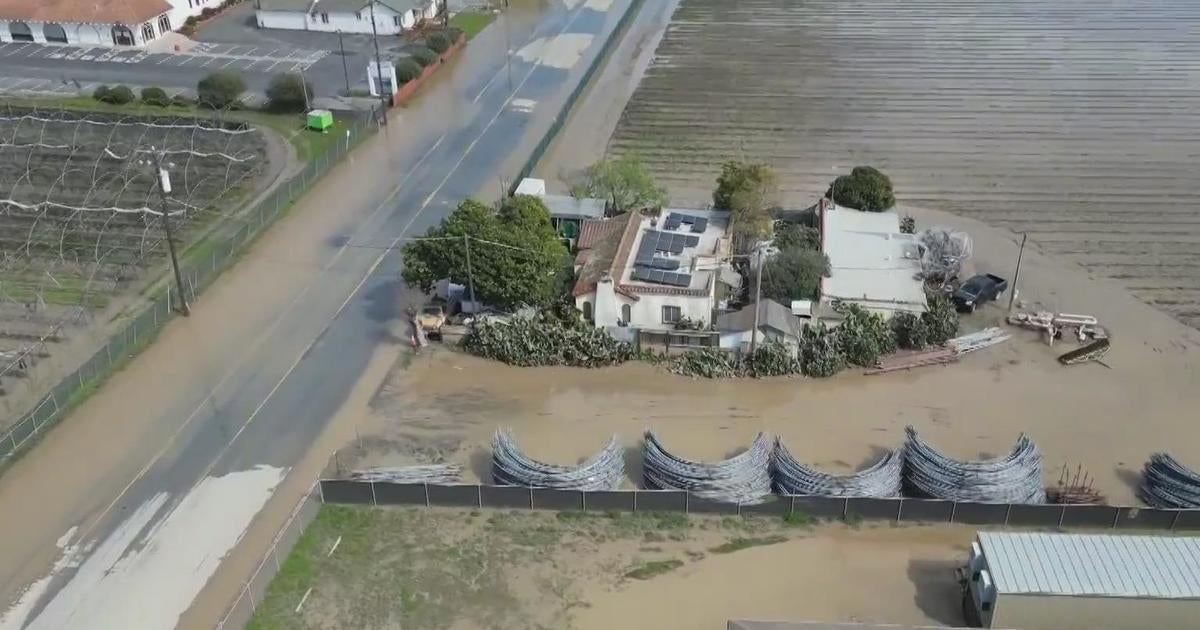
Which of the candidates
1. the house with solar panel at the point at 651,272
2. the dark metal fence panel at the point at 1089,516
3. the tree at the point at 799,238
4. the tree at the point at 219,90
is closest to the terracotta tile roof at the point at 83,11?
the tree at the point at 219,90

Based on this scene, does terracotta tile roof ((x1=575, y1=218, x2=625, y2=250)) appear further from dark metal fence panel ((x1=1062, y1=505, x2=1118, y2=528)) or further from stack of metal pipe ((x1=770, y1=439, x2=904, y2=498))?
dark metal fence panel ((x1=1062, y1=505, x2=1118, y2=528))

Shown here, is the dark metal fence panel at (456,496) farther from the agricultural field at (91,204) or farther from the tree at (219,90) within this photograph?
the tree at (219,90)

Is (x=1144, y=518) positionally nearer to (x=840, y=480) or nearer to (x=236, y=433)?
(x=840, y=480)

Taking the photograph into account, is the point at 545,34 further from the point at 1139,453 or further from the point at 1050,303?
the point at 1139,453

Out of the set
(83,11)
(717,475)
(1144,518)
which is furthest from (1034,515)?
(83,11)

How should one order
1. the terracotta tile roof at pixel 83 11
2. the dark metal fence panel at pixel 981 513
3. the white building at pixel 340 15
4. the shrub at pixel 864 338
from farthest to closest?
the white building at pixel 340 15 < the terracotta tile roof at pixel 83 11 < the shrub at pixel 864 338 < the dark metal fence panel at pixel 981 513

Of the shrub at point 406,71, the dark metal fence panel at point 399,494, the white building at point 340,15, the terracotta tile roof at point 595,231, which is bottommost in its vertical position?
the dark metal fence panel at point 399,494
